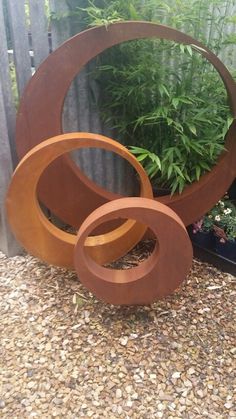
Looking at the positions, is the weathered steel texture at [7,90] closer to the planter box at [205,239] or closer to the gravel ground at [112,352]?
the gravel ground at [112,352]

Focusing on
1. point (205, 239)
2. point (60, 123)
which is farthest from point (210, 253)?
point (60, 123)

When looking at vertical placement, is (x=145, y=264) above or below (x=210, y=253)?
above

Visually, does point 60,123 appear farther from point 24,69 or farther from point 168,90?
point 168,90

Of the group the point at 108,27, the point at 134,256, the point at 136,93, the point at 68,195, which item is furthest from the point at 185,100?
the point at 134,256

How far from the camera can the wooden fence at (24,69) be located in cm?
232

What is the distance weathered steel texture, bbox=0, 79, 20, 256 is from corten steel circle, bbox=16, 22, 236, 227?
26 centimetres

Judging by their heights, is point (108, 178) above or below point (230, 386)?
above

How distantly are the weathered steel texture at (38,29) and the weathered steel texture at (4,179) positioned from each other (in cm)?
37

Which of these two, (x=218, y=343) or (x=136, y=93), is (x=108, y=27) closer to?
(x=136, y=93)

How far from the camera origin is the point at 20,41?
7.72 feet

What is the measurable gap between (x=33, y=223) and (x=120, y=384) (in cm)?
101

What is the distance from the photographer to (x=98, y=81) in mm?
2754

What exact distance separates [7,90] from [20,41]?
314mm

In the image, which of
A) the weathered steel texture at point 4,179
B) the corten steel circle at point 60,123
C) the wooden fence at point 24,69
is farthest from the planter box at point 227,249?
the weathered steel texture at point 4,179
